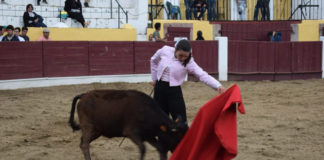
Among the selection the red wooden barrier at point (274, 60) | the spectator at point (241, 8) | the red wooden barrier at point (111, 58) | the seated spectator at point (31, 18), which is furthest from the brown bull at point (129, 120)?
the spectator at point (241, 8)

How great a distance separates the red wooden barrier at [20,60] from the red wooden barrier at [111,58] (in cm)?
130

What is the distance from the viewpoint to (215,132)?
4227 millimetres

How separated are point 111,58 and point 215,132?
8.95 metres

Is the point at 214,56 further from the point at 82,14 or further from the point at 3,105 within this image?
the point at 3,105

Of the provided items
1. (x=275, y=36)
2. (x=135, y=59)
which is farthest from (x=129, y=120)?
(x=275, y=36)

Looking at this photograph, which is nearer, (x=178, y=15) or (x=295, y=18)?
(x=178, y=15)

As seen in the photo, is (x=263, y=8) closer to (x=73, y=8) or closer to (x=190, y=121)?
(x=73, y=8)

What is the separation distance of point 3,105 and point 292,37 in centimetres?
1083

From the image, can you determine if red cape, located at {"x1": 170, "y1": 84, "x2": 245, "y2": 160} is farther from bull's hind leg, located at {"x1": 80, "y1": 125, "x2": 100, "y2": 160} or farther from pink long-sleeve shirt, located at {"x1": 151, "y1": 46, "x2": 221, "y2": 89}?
bull's hind leg, located at {"x1": 80, "y1": 125, "x2": 100, "y2": 160}

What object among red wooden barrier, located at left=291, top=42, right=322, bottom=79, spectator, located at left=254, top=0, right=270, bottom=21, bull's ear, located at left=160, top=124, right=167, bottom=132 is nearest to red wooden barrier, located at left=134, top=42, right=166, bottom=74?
red wooden barrier, located at left=291, top=42, right=322, bottom=79

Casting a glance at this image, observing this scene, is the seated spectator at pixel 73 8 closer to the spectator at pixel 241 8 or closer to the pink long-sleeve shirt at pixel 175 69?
the spectator at pixel 241 8

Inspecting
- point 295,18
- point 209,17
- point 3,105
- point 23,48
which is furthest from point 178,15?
point 3,105

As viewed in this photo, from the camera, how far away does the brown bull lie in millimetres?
4590

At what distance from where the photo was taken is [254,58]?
1459 centimetres
